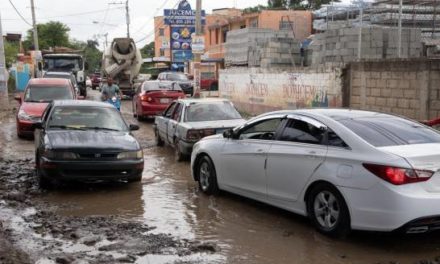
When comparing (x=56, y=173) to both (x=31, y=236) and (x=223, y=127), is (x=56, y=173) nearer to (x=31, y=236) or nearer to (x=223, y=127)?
(x=31, y=236)

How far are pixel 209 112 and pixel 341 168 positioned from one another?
643 cm

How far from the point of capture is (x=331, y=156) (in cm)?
635

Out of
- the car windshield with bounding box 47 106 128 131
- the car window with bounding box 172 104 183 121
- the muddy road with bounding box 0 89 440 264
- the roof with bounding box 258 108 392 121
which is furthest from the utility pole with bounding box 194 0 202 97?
the roof with bounding box 258 108 392 121

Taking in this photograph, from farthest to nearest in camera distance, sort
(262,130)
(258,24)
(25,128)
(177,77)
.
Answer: (258,24) < (177,77) < (25,128) < (262,130)

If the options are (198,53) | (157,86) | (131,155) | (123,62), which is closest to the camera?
(131,155)

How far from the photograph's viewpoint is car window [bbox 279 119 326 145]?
6.75 m

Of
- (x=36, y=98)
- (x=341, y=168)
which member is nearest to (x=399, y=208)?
(x=341, y=168)

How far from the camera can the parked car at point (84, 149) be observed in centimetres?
881

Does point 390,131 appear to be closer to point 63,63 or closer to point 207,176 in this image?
point 207,176

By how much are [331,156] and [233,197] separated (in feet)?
8.84

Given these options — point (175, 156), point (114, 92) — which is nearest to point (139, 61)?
point (114, 92)

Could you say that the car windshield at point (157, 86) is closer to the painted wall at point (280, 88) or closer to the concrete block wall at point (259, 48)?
the painted wall at point (280, 88)

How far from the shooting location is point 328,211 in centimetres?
643

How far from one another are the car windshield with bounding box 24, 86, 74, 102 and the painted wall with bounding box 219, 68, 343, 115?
23.0 feet
